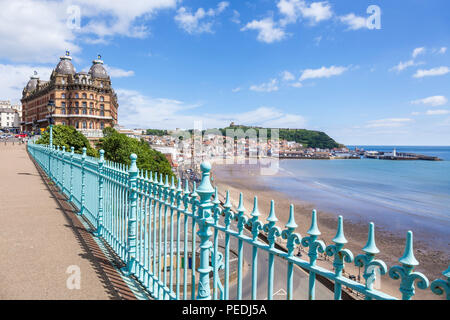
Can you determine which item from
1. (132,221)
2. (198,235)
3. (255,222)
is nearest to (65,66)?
(132,221)

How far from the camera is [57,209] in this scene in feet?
26.2

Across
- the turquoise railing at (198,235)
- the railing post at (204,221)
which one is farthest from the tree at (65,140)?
the railing post at (204,221)

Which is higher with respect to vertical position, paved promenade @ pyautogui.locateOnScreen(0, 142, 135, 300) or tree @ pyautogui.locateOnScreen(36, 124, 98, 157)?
tree @ pyautogui.locateOnScreen(36, 124, 98, 157)

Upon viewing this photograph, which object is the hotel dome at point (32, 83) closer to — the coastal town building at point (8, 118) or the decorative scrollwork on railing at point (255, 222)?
the coastal town building at point (8, 118)

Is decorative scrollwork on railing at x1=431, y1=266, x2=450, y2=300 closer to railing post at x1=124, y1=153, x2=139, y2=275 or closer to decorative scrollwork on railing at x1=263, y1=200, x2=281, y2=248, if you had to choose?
decorative scrollwork on railing at x1=263, y1=200, x2=281, y2=248

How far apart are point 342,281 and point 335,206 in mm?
32660

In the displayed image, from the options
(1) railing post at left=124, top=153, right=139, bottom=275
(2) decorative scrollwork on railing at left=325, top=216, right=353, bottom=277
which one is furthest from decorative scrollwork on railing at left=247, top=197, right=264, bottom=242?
(1) railing post at left=124, top=153, right=139, bottom=275

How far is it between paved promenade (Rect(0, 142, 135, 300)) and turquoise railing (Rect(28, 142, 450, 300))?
381mm

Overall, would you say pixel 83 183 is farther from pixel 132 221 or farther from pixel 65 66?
pixel 65 66

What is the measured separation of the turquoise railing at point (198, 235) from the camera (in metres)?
1.75

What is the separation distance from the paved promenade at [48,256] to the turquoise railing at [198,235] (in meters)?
0.38

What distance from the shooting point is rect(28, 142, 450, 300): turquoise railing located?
5.74 ft
